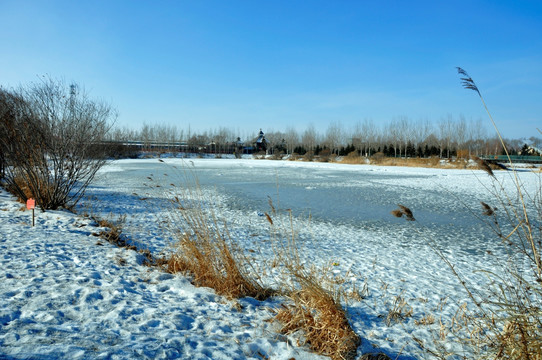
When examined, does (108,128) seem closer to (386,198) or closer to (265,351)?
(265,351)

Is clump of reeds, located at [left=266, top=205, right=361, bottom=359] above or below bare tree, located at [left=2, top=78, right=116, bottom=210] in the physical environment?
below

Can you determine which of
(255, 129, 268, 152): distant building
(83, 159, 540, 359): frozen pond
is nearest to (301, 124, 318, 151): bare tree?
(255, 129, 268, 152): distant building

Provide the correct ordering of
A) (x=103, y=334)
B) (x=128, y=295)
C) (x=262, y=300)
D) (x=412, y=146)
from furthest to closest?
(x=412, y=146)
(x=262, y=300)
(x=128, y=295)
(x=103, y=334)

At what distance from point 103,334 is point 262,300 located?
1583 millimetres

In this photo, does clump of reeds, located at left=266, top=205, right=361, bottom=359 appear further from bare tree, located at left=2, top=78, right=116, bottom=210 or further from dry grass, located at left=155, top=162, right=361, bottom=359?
bare tree, located at left=2, top=78, right=116, bottom=210

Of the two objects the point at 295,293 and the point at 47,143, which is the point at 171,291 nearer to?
the point at 295,293

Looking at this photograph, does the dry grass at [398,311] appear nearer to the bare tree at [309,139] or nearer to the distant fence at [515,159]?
the distant fence at [515,159]

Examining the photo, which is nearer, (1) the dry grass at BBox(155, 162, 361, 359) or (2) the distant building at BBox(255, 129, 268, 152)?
(1) the dry grass at BBox(155, 162, 361, 359)

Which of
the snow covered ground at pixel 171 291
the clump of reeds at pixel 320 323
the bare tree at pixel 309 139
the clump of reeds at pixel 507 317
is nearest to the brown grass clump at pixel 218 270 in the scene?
the snow covered ground at pixel 171 291

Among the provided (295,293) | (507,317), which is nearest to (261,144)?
(295,293)

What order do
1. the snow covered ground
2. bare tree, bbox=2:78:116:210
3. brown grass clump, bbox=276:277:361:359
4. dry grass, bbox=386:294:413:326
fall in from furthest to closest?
1. bare tree, bbox=2:78:116:210
2. dry grass, bbox=386:294:413:326
3. brown grass clump, bbox=276:277:361:359
4. the snow covered ground

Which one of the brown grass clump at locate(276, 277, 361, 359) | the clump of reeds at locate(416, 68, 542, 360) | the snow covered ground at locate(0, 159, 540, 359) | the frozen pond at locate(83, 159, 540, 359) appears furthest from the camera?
the frozen pond at locate(83, 159, 540, 359)

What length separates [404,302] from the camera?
11.8 ft

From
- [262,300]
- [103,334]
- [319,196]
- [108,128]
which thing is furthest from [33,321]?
[319,196]
